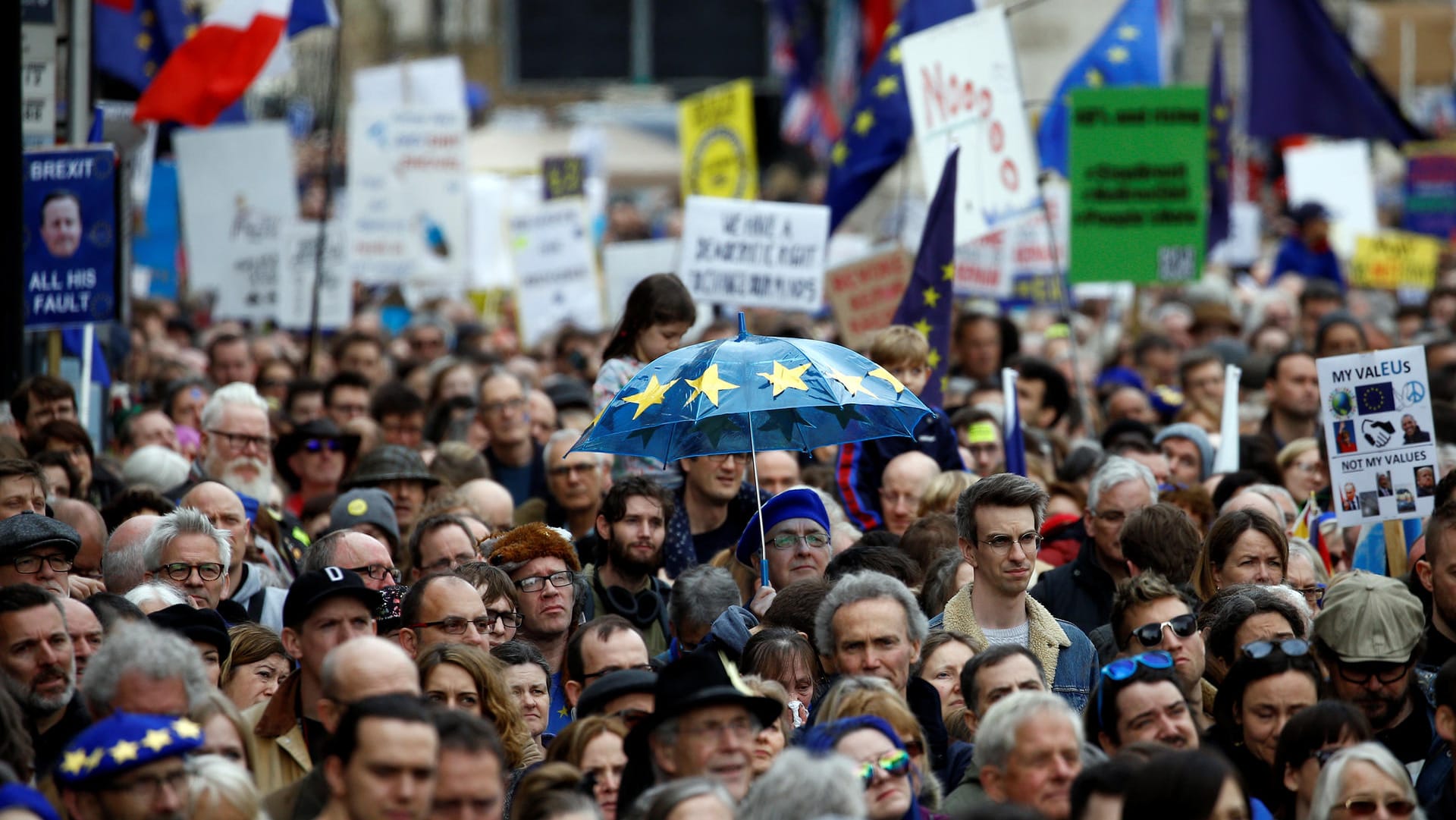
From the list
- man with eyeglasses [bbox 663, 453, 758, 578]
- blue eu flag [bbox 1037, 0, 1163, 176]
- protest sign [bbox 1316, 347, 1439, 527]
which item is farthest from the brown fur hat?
blue eu flag [bbox 1037, 0, 1163, 176]

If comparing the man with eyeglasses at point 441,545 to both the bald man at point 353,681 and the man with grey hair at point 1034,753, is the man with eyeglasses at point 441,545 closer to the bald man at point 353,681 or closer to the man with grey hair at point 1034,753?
the bald man at point 353,681

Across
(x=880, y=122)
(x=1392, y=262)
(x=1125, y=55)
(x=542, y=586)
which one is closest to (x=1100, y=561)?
(x=542, y=586)

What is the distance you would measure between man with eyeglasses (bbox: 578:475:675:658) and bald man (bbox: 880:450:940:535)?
1241 millimetres

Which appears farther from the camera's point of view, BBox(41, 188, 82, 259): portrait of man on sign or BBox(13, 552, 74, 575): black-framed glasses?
BBox(41, 188, 82, 259): portrait of man on sign

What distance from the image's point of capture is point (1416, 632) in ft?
21.3

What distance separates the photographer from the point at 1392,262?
19.6 metres

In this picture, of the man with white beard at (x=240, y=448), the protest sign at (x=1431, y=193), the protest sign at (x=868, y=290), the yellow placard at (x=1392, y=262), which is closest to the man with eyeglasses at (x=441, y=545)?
the man with white beard at (x=240, y=448)

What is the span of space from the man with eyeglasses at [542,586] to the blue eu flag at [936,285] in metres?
3.58

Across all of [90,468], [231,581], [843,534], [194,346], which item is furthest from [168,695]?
[194,346]

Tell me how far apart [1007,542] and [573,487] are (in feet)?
9.49

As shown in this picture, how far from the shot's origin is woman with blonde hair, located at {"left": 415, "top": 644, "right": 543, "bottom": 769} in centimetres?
607

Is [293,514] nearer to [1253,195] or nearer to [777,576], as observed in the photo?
[777,576]

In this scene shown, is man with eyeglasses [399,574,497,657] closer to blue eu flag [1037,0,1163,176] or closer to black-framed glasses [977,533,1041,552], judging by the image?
black-framed glasses [977,533,1041,552]

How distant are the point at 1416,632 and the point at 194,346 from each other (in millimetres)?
13287
